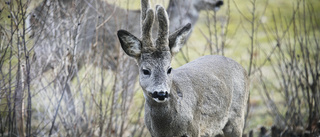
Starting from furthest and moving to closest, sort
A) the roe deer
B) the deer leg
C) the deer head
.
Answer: the deer leg < the roe deer < the deer head

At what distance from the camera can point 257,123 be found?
8625mm

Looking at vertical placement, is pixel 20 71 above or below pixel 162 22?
below

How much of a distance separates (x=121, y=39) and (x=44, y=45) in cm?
237

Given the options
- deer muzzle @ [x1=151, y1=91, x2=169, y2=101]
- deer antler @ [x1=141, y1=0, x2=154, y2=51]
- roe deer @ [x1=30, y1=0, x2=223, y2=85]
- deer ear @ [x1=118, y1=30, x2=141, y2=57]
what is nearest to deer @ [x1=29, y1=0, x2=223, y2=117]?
roe deer @ [x1=30, y1=0, x2=223, y2=85]

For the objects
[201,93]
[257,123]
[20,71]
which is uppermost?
[20,71]

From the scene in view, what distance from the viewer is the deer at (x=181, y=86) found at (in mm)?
3842

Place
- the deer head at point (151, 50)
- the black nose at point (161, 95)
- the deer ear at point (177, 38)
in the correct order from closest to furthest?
1. the black nose at point (161, 95)
2. the deer head at point (151, 50)
3. the deer ear at point (177, 38)

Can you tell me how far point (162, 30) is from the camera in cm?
386

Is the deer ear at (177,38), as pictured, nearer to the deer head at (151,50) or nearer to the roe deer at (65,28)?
the deer head at (151,50)

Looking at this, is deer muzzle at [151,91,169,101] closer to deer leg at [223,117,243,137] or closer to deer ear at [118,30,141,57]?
deer ear at [118,30,141,57]

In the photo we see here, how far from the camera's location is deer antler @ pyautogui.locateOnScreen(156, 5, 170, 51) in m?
3.82

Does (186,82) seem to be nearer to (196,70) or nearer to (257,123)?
(196,70)

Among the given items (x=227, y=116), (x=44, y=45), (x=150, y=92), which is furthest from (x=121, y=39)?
(x=44, y=45)

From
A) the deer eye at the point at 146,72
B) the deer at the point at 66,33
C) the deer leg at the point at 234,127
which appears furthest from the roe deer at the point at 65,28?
the deer leg at the point at 234,127
